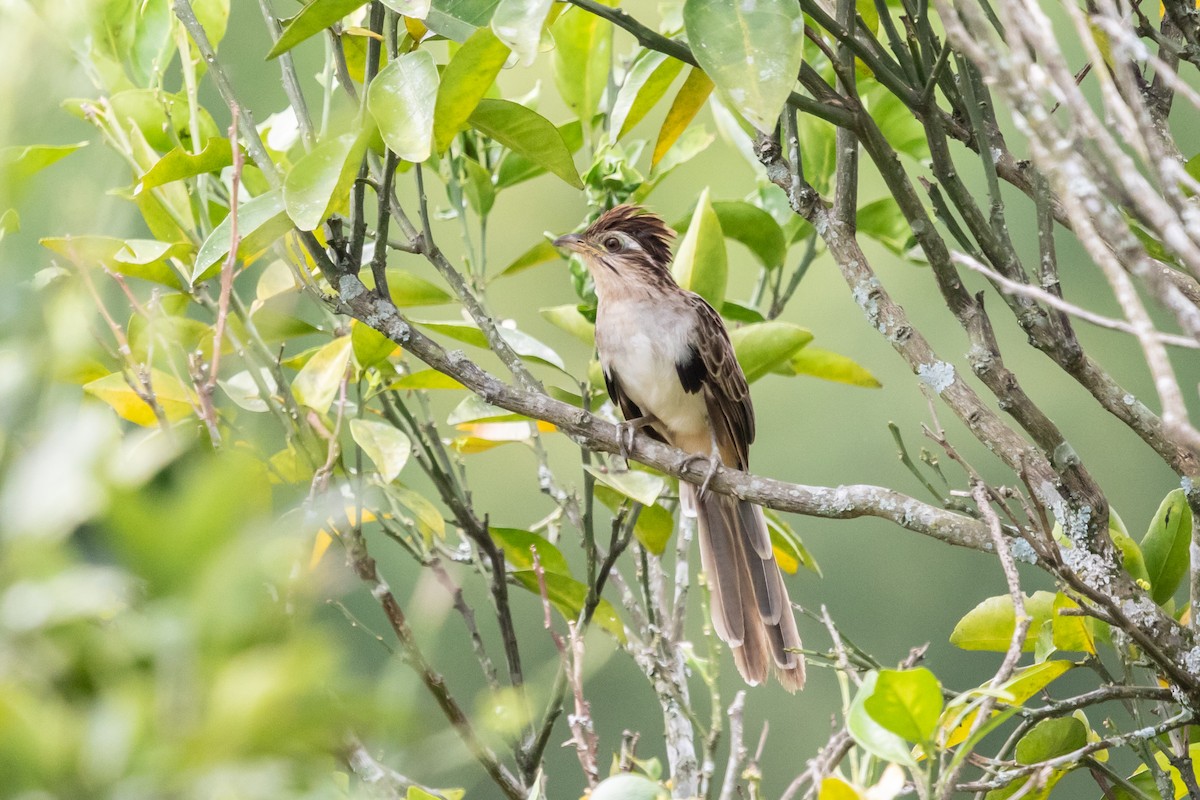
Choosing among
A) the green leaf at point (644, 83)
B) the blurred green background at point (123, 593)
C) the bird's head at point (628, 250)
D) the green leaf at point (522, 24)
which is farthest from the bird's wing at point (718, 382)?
the blurred green background at point (123, 593)

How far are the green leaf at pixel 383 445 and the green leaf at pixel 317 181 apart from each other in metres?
0.51

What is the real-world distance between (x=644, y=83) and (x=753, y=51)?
545 millimetres

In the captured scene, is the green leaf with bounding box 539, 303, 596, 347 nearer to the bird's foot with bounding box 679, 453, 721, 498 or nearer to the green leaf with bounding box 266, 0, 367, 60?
the bird's foot with bounding box 679, 453, 721, 498

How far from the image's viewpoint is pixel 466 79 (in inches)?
48.0

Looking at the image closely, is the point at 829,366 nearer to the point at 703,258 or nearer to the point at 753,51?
the point at 703,258

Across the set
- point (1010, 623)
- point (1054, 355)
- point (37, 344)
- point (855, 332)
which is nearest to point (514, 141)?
point (1054, 355)

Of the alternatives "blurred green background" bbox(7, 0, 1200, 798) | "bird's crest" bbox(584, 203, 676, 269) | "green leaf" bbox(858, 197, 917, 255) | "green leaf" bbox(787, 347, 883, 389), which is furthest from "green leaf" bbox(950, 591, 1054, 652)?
"bird's crest" bbox(584, 203, 676, 269)

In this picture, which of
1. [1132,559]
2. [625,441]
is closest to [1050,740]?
[1132,559]

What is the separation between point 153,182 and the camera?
1338 mm

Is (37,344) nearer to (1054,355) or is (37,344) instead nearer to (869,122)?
(869,122)

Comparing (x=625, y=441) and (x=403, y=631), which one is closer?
(x=403, y=631)

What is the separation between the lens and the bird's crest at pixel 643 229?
2.66 meters

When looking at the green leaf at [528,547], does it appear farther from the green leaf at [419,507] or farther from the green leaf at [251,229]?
the green leaf at [251,229]

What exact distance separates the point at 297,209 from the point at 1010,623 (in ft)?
3.23
